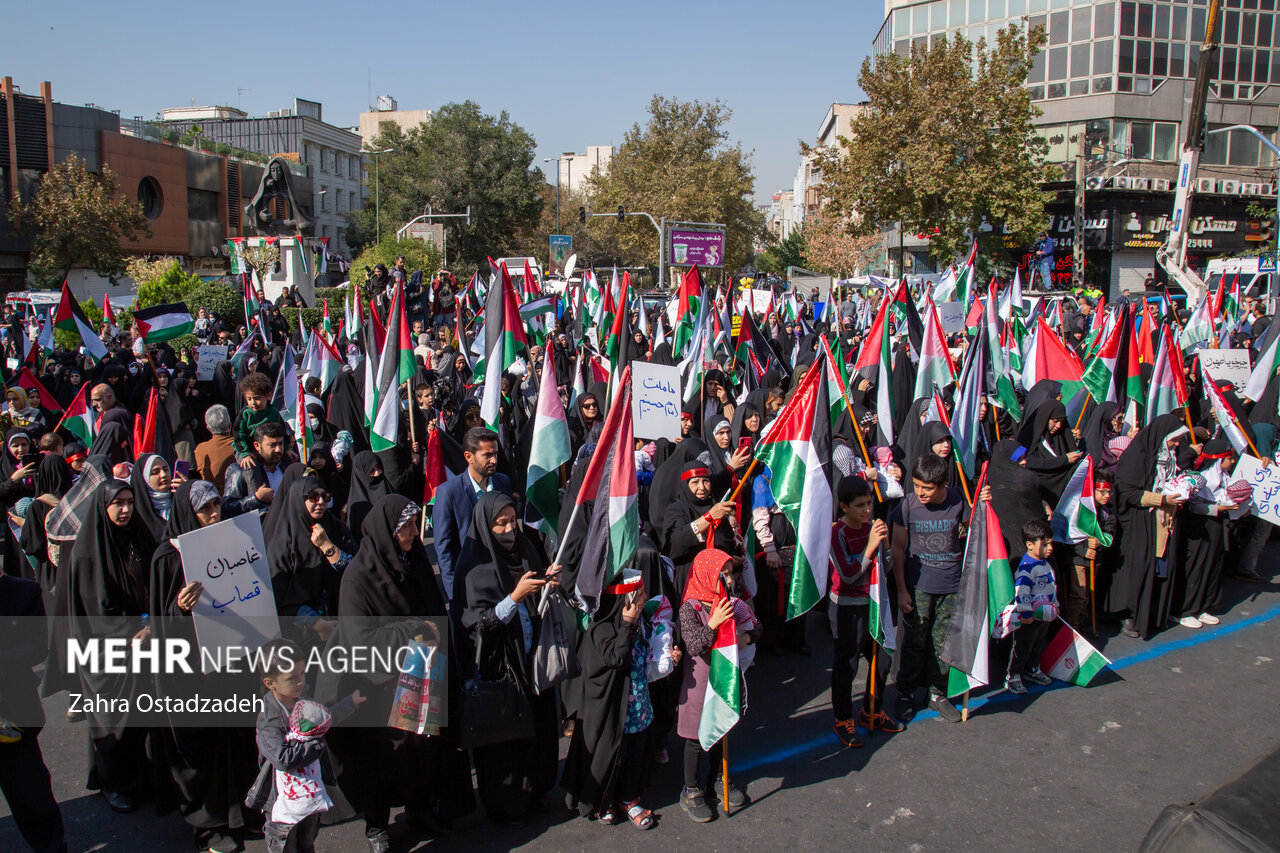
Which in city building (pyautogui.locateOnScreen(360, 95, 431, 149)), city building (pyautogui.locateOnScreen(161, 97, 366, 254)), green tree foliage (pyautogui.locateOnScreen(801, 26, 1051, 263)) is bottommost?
green tree foliage (pyautogui.locateOnScreen(801, 26, 1051, 263))

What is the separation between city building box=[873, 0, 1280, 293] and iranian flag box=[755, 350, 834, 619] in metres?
32.5

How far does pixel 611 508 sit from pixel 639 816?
1380 mm

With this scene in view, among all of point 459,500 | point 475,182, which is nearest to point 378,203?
point 475,182

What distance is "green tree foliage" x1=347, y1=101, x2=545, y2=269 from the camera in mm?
51469

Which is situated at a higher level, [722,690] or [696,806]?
[722,690]

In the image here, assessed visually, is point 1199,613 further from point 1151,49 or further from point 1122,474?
point 1151,49

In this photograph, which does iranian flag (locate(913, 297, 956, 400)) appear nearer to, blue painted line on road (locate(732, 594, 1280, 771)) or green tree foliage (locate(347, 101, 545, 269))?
blue painted line on road (locate(732, 594, 1280, 771))

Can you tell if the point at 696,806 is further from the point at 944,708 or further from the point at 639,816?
the point at 944,708

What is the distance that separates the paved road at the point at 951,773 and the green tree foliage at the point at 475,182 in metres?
47.4

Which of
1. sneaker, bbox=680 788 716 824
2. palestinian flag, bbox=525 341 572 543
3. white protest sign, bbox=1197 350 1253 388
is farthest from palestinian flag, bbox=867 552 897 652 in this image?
white protest sign, bbox=1197 350 1253 388

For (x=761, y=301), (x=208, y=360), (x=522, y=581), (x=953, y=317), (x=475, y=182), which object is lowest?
(x=522, y=581)

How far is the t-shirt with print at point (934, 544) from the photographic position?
4.98 meters

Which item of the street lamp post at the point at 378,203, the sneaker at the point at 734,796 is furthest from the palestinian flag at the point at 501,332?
the street lamp post at the point at 378,203

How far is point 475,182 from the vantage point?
5156 centimetres
